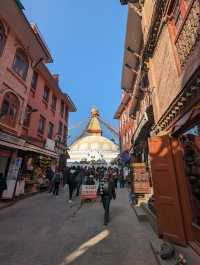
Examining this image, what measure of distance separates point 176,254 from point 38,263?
3.09 metres

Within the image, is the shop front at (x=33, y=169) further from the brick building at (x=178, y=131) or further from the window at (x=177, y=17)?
the window at (x=177, y=17)

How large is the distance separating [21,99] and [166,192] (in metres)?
11.1

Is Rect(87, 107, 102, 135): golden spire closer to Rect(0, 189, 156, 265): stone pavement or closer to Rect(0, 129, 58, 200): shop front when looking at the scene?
Rect(0, 129, 58, 200): shop front

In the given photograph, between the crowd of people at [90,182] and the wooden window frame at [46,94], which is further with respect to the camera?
the wooden window frame at [46,94]

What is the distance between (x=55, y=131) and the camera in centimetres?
1848

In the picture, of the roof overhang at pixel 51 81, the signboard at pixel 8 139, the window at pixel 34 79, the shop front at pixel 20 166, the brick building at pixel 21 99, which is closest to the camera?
the signboard at pixel 8 139

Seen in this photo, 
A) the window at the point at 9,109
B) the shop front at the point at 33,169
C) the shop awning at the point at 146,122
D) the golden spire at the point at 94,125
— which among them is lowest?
the shop front at the point at 33,169

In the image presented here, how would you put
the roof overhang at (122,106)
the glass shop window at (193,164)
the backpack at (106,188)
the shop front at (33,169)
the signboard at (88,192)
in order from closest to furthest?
the glass shop window at (193,164)
the backpack at (106,188)
the signboard at (88,192)
the shop front at (33,169)
the roof overhang at (122,106)

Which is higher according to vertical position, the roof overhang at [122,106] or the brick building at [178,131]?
the roof overhang at [122,106]

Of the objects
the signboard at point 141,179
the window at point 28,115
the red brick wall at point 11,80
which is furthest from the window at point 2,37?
the signboard at point 141,179

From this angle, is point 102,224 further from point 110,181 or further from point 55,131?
point 55,131

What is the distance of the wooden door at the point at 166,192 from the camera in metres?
4.31

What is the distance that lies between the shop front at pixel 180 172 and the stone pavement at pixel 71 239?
38.2 inches

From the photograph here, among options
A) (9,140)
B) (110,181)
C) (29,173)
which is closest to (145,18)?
(110,181)
